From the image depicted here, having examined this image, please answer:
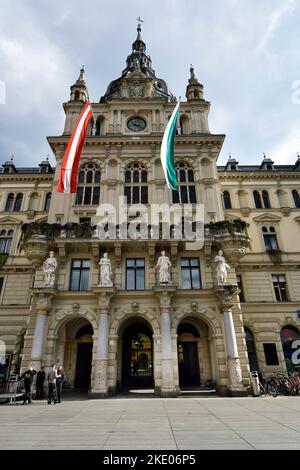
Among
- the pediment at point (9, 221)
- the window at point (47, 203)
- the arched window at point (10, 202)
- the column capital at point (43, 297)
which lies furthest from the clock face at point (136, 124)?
the column capital at point (43, 297)

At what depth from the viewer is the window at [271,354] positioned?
82.9 feet

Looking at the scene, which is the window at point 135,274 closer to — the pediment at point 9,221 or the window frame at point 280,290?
the window frame at point 280,290

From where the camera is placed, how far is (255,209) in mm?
31750

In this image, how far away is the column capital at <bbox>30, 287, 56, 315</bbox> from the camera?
1981 cm

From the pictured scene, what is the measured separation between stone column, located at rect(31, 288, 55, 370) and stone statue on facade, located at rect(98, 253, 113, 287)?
3663 mm

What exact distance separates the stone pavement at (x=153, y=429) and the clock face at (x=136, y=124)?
25.3 m

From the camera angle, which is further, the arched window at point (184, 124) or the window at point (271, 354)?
the arched window at point (184, 124)

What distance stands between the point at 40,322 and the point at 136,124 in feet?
69.9

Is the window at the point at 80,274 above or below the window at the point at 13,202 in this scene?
below

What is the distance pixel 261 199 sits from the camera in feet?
106

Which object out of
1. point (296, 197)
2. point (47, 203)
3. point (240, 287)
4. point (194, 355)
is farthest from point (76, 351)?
point (296, 197)

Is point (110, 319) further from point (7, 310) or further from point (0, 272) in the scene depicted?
point (0, 272)
